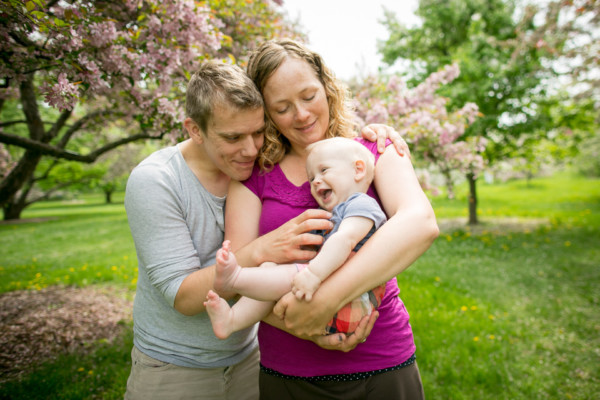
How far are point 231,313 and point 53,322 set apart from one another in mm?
5237

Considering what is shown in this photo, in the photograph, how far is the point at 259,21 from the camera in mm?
5070

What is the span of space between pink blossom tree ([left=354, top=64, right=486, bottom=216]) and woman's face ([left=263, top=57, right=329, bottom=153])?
3.55m

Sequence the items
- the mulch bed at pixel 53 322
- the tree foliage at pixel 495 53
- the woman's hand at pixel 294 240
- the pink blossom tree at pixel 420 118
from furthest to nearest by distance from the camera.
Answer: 1. the tree foliage at pixel 495 53
2. the pink blossom tree at pixel 420 118
3. the mulch bed at pixel 53 322
4. the woman's hand at pixel 294 240

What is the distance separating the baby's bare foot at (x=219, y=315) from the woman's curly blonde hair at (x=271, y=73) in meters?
0.77

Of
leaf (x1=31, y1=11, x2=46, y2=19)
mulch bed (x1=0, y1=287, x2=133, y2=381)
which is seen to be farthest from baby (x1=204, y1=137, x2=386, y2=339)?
mulch bed (x1=0, y1=287, x2=133, y2=381)

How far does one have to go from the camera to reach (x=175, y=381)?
1903 mm

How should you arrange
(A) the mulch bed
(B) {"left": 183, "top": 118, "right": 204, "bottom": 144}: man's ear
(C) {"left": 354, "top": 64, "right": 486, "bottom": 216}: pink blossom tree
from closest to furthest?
(B) {"left": 183, "top": 118, "right": 204, "bottom": 144}: man's ear → (A) the mulch bed → (C) {"left": 354, "top": 64, "right": 486, "bottom": 216}: pink blossom tree

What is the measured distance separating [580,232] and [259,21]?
1204 cm

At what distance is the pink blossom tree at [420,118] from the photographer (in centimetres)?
553

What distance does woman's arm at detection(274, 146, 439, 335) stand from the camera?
58.7 inches

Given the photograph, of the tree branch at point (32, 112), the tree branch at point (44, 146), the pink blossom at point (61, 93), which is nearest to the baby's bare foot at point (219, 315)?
the pink blossom at point (61, 93)

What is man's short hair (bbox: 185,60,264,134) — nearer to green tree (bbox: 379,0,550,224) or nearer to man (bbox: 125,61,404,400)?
man (bbox: 125,61,404,400)


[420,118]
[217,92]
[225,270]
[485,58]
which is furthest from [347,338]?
[485,58]

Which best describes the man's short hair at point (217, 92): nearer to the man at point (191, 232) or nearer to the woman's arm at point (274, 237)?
the man at point (191, 232)
